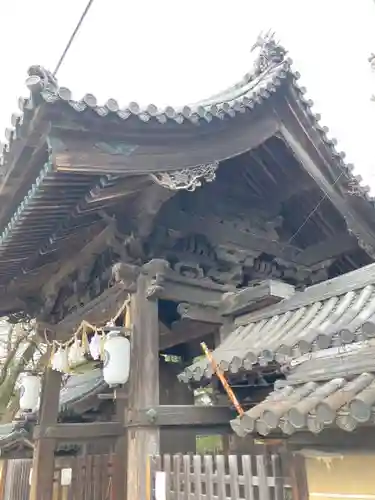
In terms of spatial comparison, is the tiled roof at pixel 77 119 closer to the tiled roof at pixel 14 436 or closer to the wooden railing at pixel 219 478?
the wooden railing at pixel 219 478

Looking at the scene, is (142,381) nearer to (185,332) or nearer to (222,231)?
(185,332)

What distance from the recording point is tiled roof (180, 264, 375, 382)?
314cm

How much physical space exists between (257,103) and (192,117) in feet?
3.27

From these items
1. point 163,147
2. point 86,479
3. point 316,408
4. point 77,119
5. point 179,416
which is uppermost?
point 163,147

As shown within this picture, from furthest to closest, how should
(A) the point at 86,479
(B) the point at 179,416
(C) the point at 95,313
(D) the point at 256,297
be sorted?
1. (A) the point at 86,479
2. (C) the point at 95,313
3. (D) the point at 256,297
4. (B) the point at 179,416

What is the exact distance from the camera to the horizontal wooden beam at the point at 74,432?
6160 millimetres

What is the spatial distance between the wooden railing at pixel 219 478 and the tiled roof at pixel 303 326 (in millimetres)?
732

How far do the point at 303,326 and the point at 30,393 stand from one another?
183 inches

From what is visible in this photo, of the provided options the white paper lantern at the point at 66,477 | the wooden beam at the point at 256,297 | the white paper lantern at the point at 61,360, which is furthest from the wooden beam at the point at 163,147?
the white paper lantern at the point at 66,477

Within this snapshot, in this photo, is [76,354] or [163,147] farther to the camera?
[76,354]

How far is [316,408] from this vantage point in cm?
236

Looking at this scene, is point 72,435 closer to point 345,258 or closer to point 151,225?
point 151,225

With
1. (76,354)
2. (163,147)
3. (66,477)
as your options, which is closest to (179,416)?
(76,354)

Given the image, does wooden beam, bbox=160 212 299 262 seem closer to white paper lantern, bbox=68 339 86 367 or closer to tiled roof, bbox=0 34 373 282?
tiled roof, bbox=0 34 373 282
